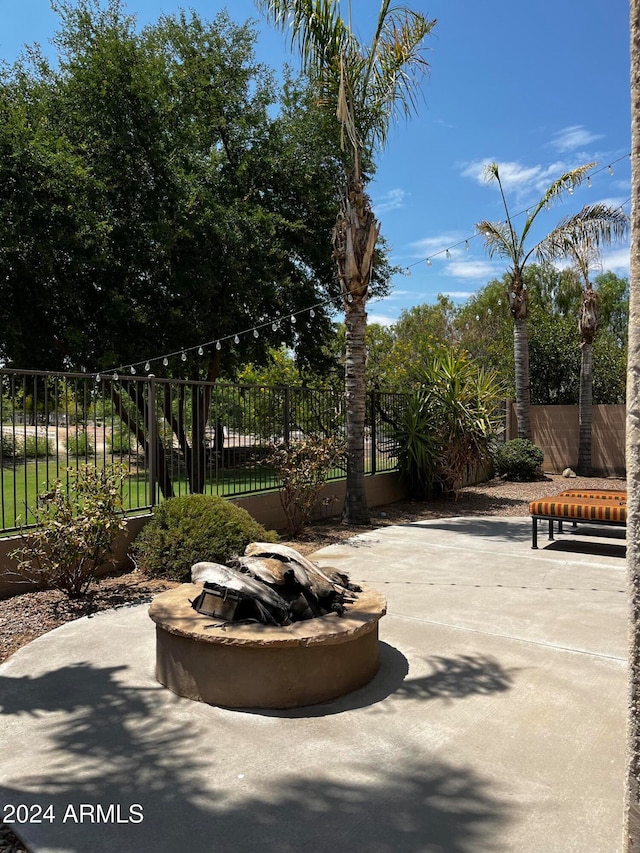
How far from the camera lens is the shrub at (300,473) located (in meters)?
8.60

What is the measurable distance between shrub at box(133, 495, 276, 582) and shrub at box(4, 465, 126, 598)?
601mm

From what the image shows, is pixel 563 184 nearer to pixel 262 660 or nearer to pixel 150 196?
pixel 150 196

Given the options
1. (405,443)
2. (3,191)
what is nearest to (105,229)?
(3,191)

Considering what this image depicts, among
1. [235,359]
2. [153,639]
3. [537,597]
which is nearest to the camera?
[153,639]

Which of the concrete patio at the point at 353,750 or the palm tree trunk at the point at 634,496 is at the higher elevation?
the palm tree trunk at the point at 634,496

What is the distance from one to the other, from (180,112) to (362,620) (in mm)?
11586

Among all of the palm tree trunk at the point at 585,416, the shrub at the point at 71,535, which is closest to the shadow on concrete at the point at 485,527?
the shrub at the point at 71,535

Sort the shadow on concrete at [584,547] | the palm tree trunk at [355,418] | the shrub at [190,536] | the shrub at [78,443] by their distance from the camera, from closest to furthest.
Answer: the shrub at [190,536] → the shrub at [78,443] → the shadow on concrete at [584,547] → the palm tree trunk at [355,418]

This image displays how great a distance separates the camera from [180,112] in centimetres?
1215

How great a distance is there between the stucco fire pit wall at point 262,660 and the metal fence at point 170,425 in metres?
3.25

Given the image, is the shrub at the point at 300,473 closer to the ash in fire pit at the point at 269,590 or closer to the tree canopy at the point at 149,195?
the tree canopy at the point at 149,195

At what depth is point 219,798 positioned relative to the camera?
2639 mm

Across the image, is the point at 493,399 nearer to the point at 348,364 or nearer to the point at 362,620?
the point at 348,364

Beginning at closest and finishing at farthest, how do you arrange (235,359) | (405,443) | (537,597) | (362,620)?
1. (362,620)
2. (537,597)
3. (405,443)
4. (235,359)
